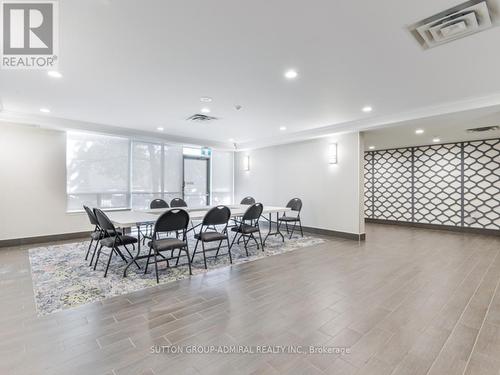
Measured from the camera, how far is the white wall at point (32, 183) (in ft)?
15.6

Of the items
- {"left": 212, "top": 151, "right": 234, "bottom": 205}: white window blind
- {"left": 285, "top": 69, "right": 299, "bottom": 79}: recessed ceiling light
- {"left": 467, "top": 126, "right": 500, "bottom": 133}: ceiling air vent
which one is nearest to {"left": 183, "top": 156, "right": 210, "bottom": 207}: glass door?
{"left": 212, "top": 151, "right": 234, "bottom": 205}: white window blind

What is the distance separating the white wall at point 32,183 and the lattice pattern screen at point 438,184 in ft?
27.9

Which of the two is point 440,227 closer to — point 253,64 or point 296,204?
point 296,204

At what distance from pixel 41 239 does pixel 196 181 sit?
3881 millimetres

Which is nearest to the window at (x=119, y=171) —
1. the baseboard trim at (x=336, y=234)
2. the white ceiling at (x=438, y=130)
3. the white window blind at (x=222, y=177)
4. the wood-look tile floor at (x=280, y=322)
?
the white window blind at (x=222, y=177)

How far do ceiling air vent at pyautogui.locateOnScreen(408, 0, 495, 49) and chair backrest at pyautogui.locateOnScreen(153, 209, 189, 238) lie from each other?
10.0ft

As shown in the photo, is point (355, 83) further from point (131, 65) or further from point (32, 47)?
point (32, 47)

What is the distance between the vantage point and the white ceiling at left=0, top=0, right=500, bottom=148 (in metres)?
1.97

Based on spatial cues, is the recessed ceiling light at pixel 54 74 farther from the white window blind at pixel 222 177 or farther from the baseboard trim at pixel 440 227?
the baseboard trim at pixel 440 227

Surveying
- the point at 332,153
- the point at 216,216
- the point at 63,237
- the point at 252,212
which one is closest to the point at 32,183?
the point at 63,237

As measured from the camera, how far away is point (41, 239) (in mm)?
5051

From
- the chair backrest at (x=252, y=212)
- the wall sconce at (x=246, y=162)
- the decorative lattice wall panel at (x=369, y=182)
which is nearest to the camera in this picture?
the chair backrest at (x=252, y=212)

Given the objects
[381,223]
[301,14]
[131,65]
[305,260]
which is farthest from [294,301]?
[381,223]

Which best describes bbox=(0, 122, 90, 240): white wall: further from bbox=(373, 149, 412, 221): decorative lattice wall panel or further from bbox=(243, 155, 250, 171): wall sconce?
bbox=(373, 149, 412, 221): decorative lattice wall panel
